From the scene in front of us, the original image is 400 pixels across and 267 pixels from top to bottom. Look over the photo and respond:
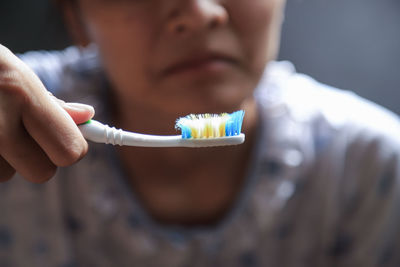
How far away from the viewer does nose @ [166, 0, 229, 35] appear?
41 centimetres

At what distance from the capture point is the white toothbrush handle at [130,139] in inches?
10.2

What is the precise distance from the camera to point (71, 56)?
687mm

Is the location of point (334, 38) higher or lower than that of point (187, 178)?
higher

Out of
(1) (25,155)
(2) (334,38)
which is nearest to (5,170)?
(1) (25,155)

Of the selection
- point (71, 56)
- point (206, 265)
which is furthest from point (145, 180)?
point (71, 56)

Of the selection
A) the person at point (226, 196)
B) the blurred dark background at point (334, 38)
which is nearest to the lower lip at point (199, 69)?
the person at point (226, 196)

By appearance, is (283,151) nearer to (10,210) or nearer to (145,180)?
(145,180)

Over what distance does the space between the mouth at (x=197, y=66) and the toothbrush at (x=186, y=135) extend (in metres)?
0.14

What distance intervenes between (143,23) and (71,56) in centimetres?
29

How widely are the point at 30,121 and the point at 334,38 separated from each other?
0.64 m

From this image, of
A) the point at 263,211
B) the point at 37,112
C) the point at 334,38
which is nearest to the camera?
the point at 37,112

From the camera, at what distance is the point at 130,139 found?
0.87 ft

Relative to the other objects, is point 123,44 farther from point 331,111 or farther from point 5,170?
point 331,111

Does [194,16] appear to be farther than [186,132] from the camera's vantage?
Yes
